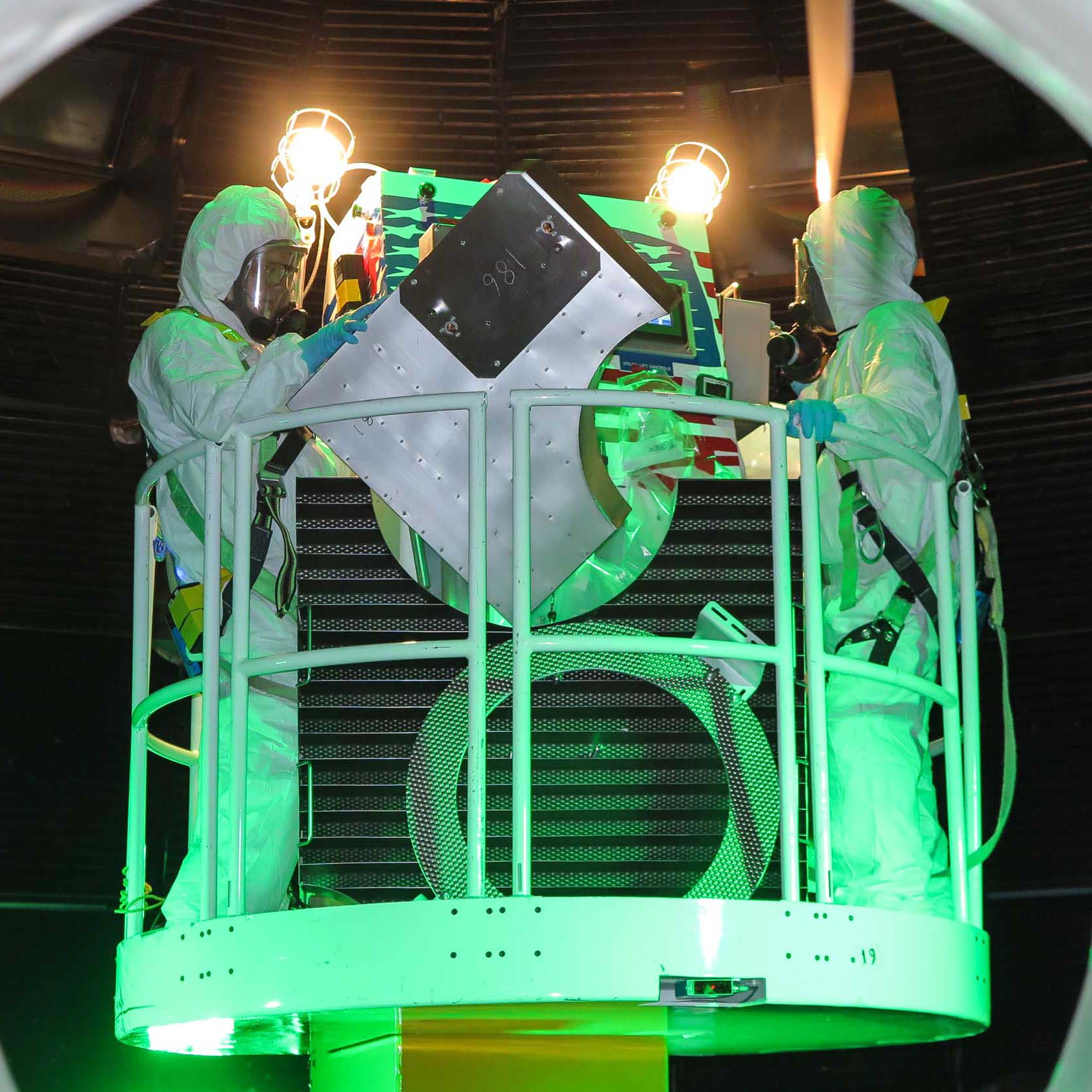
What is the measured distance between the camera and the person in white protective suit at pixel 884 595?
14.2 ft

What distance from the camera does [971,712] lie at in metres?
4.17

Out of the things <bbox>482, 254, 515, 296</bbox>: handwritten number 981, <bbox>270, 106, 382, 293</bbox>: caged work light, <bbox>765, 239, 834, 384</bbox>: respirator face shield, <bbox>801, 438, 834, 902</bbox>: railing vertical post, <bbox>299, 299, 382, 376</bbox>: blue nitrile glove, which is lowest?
<bbox>801, 438, 834, 902</bbox>: railing vertical post

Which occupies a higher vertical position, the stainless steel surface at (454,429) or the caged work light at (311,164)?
the caged work light at (311,164)

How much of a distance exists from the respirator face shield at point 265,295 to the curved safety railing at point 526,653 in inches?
37.9

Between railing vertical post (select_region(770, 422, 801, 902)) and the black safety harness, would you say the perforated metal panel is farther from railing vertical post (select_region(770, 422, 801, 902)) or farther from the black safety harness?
the black safety harness

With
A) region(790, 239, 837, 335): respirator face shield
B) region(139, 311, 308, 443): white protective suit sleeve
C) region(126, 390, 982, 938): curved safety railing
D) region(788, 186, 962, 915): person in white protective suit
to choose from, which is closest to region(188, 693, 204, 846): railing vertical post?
region(126, 390, 982, 938): curved safety railing

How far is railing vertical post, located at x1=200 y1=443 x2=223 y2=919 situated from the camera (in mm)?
3826

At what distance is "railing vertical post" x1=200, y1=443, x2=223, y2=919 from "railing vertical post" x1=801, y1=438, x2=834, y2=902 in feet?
4.70

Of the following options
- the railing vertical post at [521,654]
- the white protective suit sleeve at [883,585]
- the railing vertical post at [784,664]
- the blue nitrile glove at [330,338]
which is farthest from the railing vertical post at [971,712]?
the blue nitrile glove at [330,338]

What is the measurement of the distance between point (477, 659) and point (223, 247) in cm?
224

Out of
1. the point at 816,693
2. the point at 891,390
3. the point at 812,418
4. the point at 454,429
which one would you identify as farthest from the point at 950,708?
the point at 454,429

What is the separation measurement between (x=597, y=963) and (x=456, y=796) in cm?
75

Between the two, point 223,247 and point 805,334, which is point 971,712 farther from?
point 223,247

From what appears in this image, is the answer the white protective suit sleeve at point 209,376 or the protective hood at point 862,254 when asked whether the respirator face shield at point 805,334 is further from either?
the white protective suit sleeve at point 209,376
